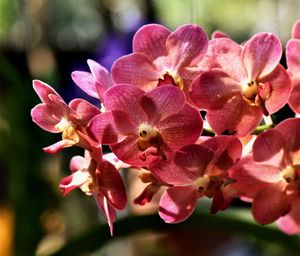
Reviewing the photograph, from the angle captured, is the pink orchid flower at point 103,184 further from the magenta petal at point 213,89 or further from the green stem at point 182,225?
the green stem at point 182,225

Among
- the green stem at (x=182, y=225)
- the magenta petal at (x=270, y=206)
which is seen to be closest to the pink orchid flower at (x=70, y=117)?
the magenta petal at (x=270, y=206)

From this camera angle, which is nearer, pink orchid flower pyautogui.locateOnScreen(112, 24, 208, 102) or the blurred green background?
pink orchid flower pyautogui.locateOnScreen(112, 24, 208, 102)

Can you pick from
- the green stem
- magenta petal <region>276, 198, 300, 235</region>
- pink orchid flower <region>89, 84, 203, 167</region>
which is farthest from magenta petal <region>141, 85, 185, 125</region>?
the green stem

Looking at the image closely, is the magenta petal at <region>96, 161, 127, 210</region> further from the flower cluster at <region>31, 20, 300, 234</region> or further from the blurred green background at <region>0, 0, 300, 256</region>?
the blurred green background at <region>0, 0, 300, 256</region>

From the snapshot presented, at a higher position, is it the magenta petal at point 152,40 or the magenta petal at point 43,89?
the magenta petal at point 152,40

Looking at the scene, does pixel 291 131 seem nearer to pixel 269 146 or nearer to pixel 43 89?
pixel 269 146

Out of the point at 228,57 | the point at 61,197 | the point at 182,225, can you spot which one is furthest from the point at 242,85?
→ the point at 61,197

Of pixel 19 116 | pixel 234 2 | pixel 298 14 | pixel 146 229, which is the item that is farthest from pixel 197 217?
pixel 234 2
